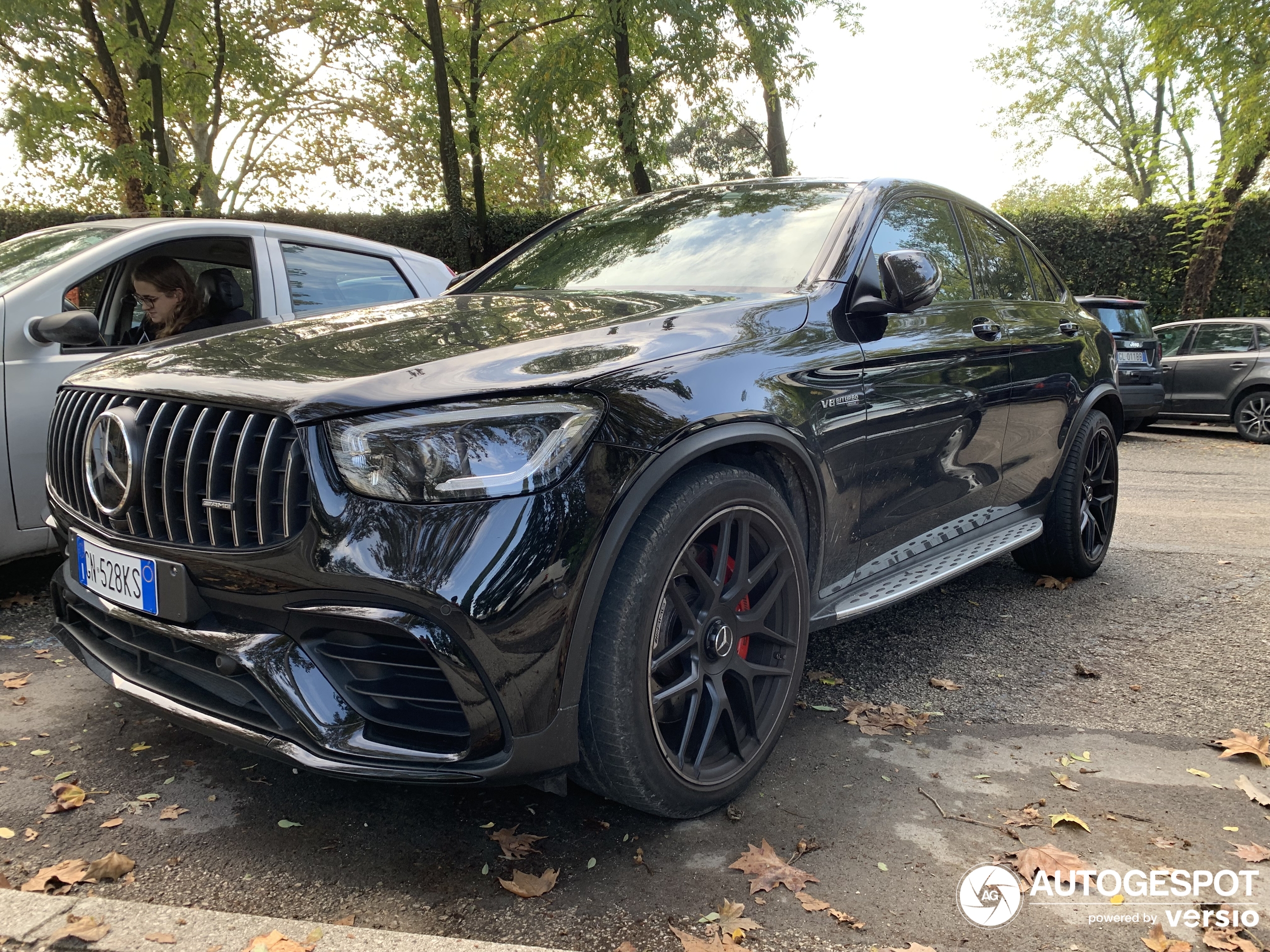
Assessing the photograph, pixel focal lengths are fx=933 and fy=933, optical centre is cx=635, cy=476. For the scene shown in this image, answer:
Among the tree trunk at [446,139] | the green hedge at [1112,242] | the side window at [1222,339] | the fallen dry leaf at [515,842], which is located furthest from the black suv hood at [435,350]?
the green hedge at [1112,242]

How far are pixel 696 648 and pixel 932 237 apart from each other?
2213mm

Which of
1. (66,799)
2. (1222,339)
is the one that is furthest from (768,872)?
(1222,339)

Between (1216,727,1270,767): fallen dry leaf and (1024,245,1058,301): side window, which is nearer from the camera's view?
(1216,727,1270,767): fallen dry leaf

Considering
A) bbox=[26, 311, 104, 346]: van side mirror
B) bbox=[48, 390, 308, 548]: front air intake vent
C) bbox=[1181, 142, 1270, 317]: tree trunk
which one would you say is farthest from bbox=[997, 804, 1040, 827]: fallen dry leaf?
bbox=[1181, 142, 1270, 317]: tree trunk

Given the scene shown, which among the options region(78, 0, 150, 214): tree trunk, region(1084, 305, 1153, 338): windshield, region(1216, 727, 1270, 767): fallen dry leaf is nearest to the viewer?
region(1216, 727, 1270, 767): fallen dry leaf

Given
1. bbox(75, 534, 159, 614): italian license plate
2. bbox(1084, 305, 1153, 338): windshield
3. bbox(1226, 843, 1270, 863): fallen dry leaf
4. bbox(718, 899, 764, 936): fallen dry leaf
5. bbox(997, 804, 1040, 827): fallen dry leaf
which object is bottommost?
bbox(1226, 843, 1270, 863): fallen dry leaf

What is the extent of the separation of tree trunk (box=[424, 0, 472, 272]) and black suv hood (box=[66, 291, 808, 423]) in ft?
36.3

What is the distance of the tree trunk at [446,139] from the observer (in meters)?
12.8

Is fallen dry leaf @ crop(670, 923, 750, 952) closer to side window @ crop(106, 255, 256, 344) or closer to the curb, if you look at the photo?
the curb

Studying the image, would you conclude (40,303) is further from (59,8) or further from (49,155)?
(49,155)

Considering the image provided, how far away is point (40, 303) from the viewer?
3898 millimetres

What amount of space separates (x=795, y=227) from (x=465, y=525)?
1.93 metres

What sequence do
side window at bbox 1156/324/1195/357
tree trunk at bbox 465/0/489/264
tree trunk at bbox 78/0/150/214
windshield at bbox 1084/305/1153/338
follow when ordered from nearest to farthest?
tree trunk at bbox 78/0/150/214
windshield at bbox 1084/305/1153/338
side window at bbox 1156/324/1195/357
tree trunk at bbox 465/0/489/264

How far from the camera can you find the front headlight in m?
1.90
